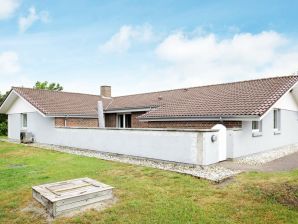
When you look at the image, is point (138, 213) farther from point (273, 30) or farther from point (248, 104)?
point (273, 30)

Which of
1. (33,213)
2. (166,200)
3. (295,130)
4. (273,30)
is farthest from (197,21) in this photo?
(33,213)

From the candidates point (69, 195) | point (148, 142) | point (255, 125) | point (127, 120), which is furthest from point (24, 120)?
point (69, 195)

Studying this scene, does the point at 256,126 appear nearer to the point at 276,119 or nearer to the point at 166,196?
the point at 276,119

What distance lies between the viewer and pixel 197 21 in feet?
57.7

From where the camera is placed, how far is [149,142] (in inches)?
504

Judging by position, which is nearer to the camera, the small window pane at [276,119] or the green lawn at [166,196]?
the green lawn at [166,196]

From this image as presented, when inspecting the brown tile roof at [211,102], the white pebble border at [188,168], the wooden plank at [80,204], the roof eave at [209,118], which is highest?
the brown tile roof at [211,102]

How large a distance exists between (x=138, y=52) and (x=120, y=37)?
1929mm

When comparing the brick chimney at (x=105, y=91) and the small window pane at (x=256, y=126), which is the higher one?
the brick chimney at (x=105, y=91)

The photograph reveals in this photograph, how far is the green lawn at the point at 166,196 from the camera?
19.2ft

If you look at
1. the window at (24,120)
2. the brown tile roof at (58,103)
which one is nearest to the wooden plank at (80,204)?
the brown tile roof at (58,103)

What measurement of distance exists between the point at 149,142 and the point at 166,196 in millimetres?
5587

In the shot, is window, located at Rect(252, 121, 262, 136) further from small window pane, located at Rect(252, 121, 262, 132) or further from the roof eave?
the roof eave

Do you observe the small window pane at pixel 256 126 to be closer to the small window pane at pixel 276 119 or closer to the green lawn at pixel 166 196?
the small window pane at pixel 276 119
